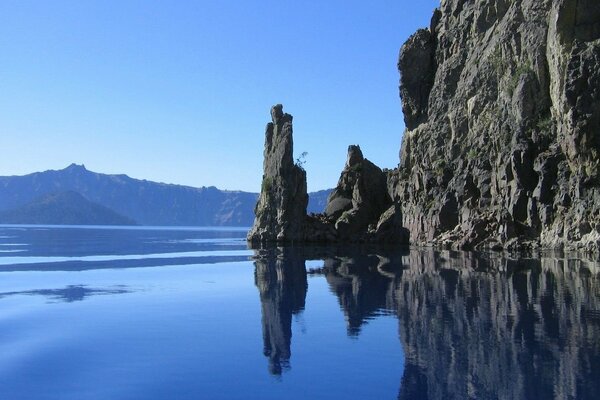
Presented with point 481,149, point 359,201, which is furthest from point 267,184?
point 481,149

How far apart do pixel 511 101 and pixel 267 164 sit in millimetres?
64159

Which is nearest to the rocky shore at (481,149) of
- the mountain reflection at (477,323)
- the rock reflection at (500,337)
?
the mountain reflection at (477,323)

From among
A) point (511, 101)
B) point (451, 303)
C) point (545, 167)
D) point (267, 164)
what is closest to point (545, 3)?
point (511, 101)

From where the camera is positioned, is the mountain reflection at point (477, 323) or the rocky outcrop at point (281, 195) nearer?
the mountain reflection at point (477, 323)

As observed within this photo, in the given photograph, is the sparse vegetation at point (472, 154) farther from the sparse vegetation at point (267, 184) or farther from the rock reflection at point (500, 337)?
the rock reflection at point (500, 337)

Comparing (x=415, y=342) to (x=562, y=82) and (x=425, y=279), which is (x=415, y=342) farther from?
(x=562, y=82)

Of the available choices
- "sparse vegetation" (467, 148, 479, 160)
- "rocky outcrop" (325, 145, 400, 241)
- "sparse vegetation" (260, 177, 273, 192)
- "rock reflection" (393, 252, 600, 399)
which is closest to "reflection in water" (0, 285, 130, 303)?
"rock reflection" (393, 252, 600, 399)

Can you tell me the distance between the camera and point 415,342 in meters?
25.2

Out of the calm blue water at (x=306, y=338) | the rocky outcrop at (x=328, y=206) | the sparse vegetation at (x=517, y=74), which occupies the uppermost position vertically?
the sparse vegetation at (x=517, y=74)

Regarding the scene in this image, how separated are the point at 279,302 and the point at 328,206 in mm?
110217

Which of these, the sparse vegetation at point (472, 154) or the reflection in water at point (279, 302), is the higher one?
the sparse vegetation at point (472, 154)

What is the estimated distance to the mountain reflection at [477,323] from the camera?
18984 mm

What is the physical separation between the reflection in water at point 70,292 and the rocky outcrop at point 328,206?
9002 cm

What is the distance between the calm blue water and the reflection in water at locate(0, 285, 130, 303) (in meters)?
0.14
